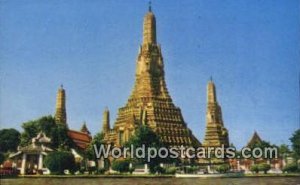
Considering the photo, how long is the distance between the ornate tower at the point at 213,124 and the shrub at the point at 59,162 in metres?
29.9

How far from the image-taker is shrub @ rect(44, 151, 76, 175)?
127 feet

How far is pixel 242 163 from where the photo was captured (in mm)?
65875

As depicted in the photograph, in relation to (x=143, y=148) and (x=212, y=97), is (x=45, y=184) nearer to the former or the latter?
(x=143, y=148)

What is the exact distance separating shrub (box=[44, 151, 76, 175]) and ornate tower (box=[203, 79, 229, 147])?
29871mm

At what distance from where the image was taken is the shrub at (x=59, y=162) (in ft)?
127

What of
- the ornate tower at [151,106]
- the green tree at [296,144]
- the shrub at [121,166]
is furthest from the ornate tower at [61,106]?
the green tree at [296,144]

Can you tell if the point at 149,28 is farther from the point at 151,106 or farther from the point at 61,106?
the point at 61,106

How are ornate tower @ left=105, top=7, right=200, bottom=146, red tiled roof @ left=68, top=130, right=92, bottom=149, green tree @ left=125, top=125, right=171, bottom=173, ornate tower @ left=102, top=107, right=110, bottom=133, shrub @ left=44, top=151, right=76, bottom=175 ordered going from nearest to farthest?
shrub @ left=44, top=151, right=76, bottom=175, green tree @ left=125, top=125, right=171, bottom=173, red tiled roof @ left=68, top=130, right=92, bottom=149, ornate tower @ left=105, top=7, right=200, bottom=146, ornate tower @ left=102, top=107, right=110, bottom=133

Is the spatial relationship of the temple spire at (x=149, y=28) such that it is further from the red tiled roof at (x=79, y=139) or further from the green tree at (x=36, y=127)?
the green tree at (x=36, y=127)

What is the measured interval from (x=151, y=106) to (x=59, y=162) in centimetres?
2524

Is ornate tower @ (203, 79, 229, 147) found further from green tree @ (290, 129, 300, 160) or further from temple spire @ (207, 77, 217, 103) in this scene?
green tree @ (290, 129, 300, 160)

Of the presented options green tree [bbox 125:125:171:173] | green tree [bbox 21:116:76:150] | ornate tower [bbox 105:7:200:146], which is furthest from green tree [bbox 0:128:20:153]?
green tree [bbox 125:125:171:173]

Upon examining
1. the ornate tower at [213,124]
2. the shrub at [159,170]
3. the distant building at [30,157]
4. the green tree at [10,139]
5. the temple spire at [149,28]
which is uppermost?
the temple spire at [149,28]

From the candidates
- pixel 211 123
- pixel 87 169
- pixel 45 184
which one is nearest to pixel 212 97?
pixel 211 123
